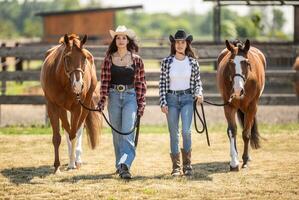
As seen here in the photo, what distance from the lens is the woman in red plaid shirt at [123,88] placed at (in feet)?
25.3

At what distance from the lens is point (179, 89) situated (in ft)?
25.6

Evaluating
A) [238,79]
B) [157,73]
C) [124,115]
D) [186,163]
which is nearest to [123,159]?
[124,115]

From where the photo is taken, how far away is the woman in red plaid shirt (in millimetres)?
7707

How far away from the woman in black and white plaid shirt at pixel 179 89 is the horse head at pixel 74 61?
1.03m

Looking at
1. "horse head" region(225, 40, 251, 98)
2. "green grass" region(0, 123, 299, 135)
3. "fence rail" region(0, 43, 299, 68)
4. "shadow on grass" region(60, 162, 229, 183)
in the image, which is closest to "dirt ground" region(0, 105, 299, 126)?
"green grass" region(0, 123, 299, 135)

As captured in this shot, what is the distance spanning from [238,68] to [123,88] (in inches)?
65.1

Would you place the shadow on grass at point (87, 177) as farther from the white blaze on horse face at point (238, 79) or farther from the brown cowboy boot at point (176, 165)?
the white blaze on horse face at point (238, 79)

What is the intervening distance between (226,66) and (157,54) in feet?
15.5

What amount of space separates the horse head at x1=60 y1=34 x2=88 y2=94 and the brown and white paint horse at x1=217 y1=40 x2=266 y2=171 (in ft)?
6.64

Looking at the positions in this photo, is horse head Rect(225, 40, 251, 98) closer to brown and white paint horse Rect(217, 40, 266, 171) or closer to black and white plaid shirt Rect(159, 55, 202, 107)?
brown and white paint horse Rect(217, 40, 266, 171)

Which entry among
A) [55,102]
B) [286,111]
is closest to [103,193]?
[55,102]

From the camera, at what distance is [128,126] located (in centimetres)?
773

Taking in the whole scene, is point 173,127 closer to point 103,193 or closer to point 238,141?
point 103,193

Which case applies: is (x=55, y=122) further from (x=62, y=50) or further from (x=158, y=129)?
(x=158, y=129)
